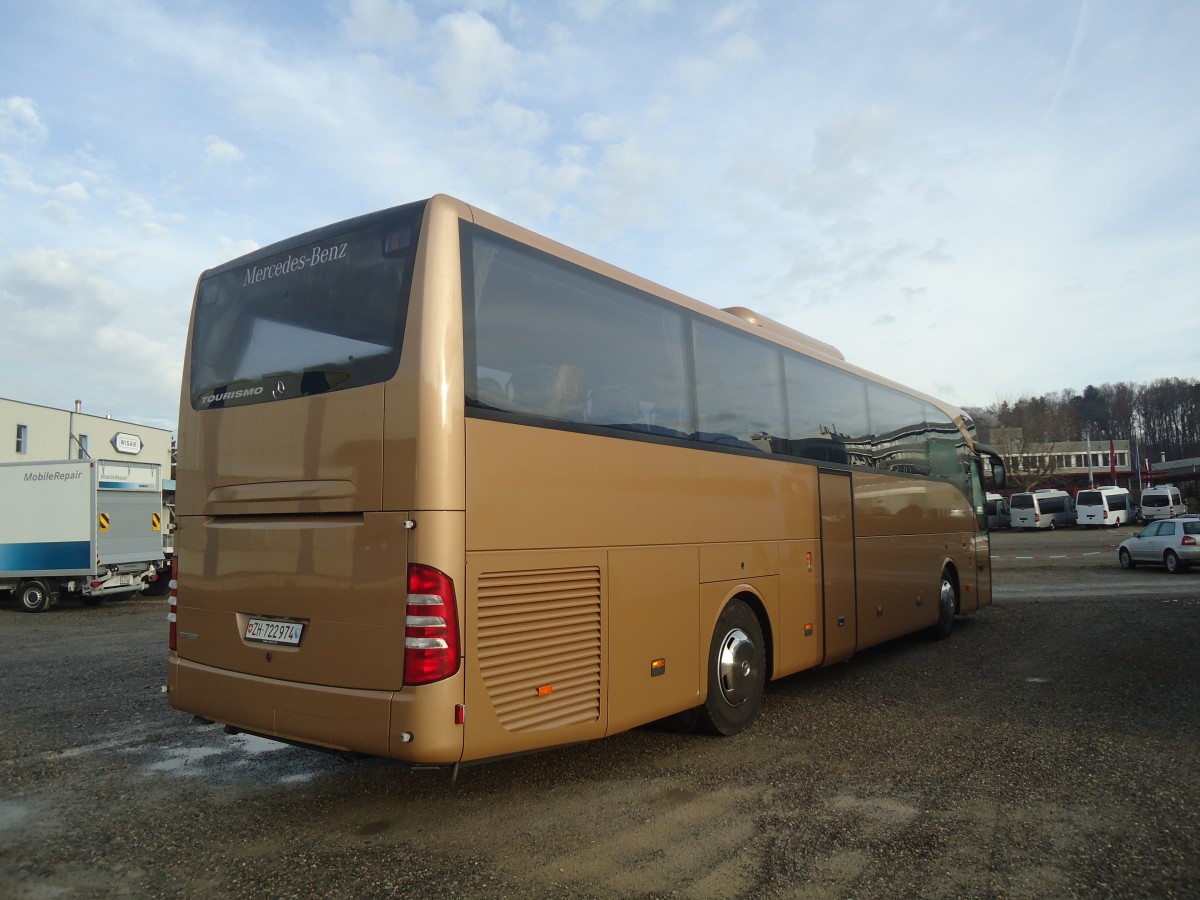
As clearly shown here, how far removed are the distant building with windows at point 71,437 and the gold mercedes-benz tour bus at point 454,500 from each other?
110 feet

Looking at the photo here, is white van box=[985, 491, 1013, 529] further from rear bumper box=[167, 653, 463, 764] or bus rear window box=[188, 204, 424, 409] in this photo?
rear bumper box=[167, 653, 463, 764]

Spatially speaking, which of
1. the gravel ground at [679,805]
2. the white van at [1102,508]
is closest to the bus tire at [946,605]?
the gravel ground at [679,805]

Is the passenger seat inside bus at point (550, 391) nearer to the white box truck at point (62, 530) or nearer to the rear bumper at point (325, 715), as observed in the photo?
the rear bumper at point (325, 715)

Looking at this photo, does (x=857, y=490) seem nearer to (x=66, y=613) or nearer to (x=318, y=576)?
(x=318, y=576)

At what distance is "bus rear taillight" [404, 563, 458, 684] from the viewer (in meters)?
4.38

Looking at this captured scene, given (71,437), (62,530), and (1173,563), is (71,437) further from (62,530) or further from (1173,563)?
Answer: (1173,563)

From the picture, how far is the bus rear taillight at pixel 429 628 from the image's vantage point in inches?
172

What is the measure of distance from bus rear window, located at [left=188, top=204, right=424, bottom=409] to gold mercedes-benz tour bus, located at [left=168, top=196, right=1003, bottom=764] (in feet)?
0.05

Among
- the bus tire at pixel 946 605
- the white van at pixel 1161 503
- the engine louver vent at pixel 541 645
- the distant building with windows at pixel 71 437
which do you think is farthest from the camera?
the white van at pixel 1161 503

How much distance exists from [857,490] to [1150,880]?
18.5ft

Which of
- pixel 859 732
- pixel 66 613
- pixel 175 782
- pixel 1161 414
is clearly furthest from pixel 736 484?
pixel 1161 414

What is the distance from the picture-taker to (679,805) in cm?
511

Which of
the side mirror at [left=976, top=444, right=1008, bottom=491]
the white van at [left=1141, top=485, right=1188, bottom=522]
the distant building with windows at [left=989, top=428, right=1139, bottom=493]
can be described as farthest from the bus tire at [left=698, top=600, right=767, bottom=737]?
the distant building with windows at [left=989, top=428, right=1139, bottom=493]

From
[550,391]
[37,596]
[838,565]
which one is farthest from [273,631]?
[37,596]
